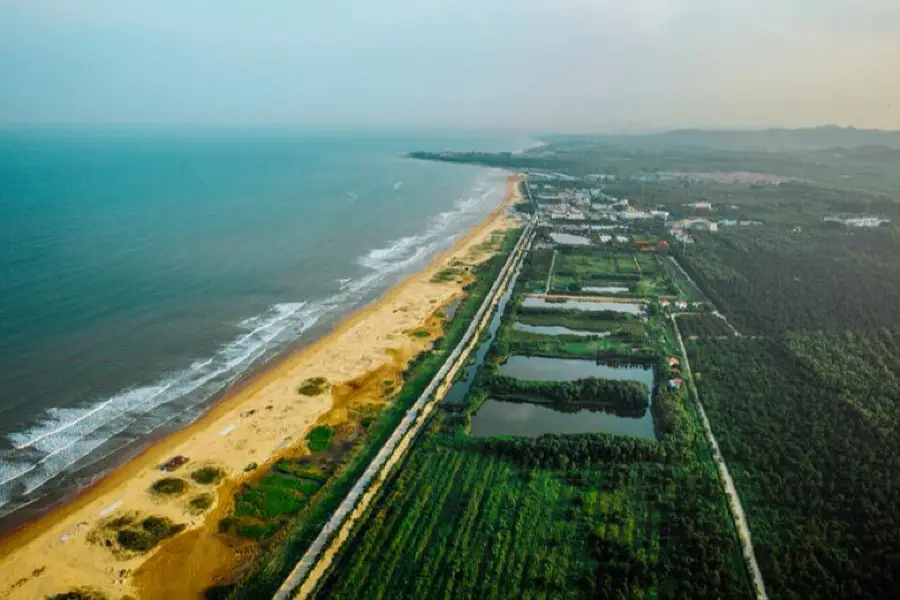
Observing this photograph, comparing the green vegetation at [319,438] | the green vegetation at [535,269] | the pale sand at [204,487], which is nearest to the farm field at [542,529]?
the green vegetation at [319,438]

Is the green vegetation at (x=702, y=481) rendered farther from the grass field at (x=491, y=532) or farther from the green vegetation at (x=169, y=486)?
the green vegetation at (x=169, y=486)

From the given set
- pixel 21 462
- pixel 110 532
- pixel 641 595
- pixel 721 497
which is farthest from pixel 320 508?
pixel 721 497

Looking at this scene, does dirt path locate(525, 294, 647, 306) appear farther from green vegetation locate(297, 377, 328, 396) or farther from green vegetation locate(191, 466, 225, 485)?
green vegetation locate(191, 466, 225, 485)

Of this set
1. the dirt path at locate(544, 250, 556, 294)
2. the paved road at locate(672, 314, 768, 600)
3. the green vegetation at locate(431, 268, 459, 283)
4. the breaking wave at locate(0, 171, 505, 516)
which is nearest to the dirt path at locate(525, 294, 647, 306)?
the dirt path at locate(544, 250, 556, 294)

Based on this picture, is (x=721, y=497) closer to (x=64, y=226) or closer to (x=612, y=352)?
(x=612, y=352)

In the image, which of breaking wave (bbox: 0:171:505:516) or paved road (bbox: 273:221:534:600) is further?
breaking wave (bbox: 0:171:505:516)
